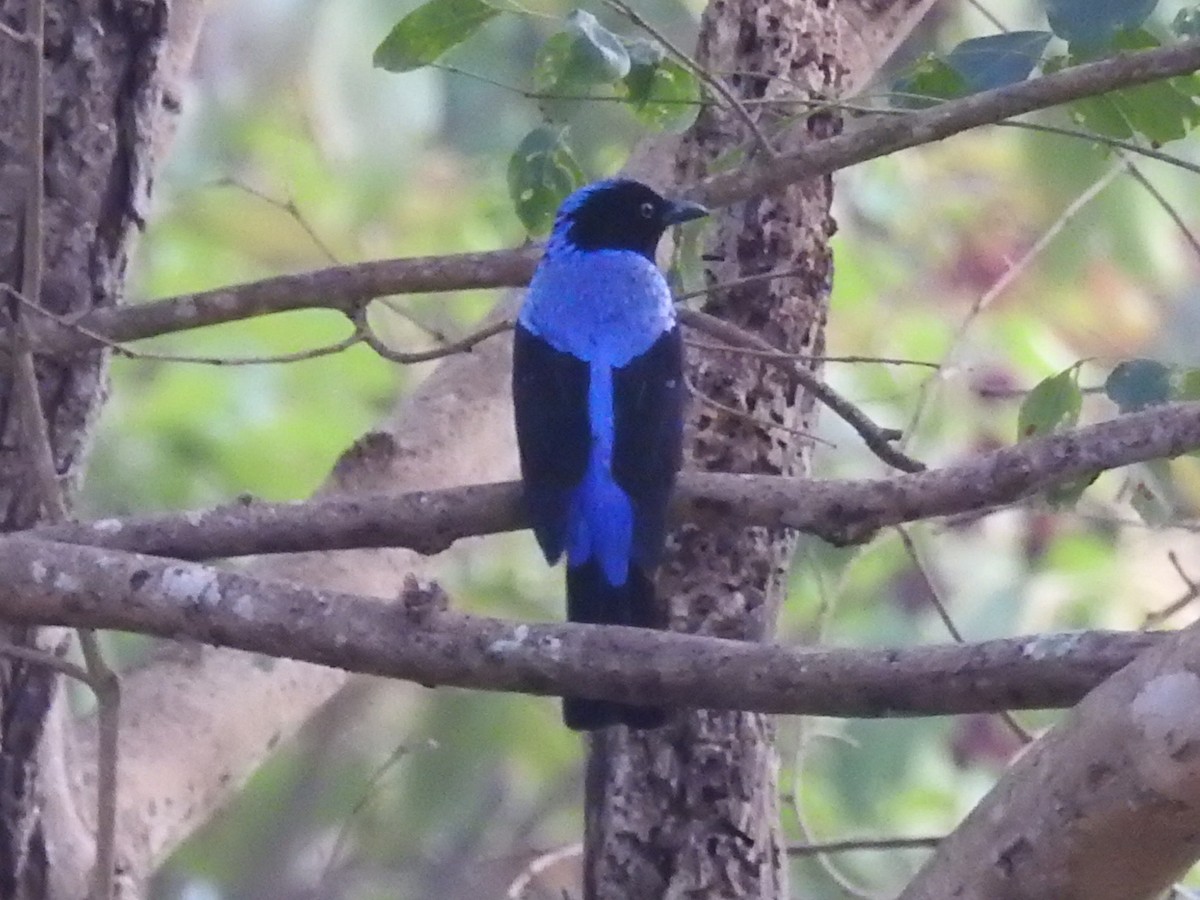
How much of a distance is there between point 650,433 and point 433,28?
676 mm

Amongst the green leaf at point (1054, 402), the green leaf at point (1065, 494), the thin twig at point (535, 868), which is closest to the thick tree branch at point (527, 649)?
the green leaf at point (1065, 494)

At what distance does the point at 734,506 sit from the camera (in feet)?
8.72

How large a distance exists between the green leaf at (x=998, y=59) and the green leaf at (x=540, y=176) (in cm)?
62

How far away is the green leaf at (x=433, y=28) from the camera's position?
2797 mm

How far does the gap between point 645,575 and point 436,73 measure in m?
4.35

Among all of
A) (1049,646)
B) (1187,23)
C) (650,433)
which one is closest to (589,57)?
(650,433)

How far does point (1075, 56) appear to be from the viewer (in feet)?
8.38

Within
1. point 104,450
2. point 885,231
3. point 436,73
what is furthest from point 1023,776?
point 885,231

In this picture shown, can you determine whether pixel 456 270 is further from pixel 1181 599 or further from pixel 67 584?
pixel 1181 599

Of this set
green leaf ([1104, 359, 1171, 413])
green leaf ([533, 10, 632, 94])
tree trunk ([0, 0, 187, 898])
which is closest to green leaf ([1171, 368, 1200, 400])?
green leaf ([1104, 359, 1171, 413])

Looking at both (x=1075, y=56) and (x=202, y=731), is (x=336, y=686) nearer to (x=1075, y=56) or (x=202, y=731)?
(x=202, y=731)

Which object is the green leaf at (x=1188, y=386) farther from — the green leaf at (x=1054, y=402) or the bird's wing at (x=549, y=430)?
the bird's wing at (x=549, y=430)

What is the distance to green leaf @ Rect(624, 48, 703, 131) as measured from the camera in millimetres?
2826

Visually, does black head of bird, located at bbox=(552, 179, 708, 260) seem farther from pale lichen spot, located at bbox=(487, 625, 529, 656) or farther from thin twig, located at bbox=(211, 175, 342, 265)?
pale lichen spot, located at bbox=(487, 625, 529, 656)
